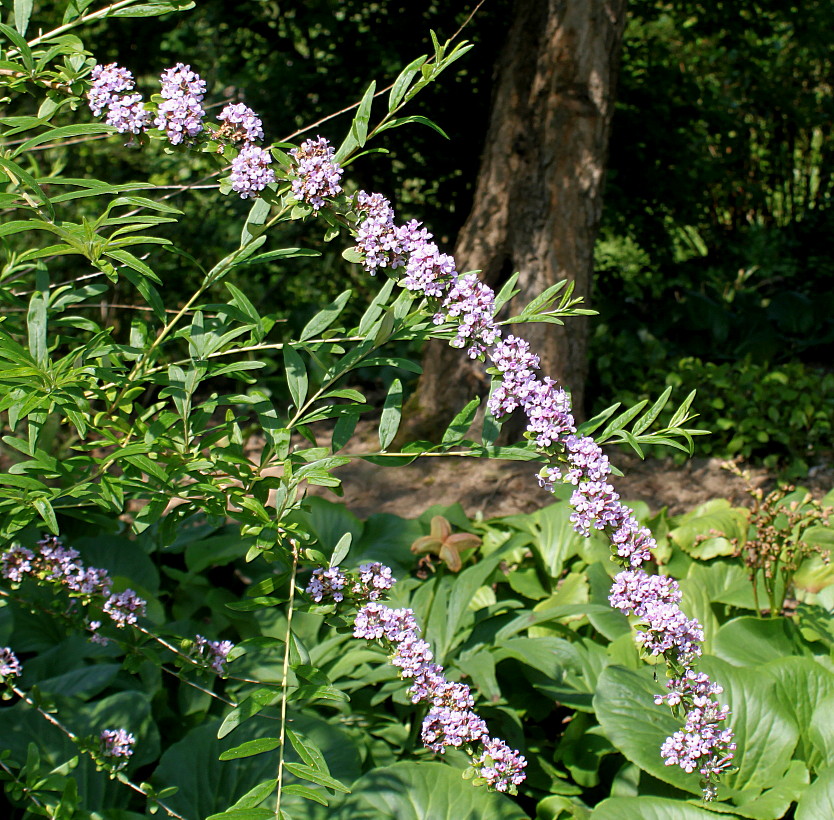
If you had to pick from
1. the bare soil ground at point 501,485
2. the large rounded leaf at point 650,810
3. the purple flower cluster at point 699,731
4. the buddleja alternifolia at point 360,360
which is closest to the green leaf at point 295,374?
the buddleja alternifolia at point 360,360

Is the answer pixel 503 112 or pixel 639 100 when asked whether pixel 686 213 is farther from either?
pixel 503 112

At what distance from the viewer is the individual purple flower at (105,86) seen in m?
1.32

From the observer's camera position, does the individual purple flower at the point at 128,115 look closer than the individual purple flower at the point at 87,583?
Yes

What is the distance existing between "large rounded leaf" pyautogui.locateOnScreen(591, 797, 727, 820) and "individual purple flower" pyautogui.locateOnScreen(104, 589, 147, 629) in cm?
112

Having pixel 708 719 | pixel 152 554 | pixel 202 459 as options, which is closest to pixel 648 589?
pixel 708 719

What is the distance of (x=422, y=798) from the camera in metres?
1.93

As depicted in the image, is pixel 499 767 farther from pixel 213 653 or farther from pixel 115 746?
pixel 115 746

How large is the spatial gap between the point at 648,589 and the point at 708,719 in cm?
36

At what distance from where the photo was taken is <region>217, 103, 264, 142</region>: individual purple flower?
1.32 m

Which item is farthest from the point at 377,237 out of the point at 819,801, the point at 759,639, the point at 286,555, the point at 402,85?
the point at 759,639

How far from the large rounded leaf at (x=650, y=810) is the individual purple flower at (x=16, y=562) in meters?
1.34

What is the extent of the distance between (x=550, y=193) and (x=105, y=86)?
3481 millimetres

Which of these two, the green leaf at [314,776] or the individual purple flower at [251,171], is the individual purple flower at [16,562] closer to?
the green leaf at [314,776]

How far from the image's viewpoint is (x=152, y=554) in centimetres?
321
